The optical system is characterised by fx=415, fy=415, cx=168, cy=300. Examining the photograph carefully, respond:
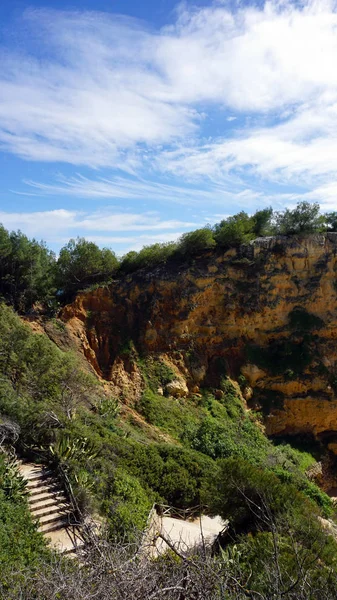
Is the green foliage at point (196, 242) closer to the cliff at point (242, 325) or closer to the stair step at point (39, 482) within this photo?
the cliff at point (242, 325)

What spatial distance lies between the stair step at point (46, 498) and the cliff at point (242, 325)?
1094 centimetres

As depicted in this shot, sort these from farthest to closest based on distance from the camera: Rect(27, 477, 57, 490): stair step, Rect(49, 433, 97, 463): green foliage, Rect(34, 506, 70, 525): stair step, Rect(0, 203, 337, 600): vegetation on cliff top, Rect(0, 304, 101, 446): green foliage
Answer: Rect(0, 304, 101, 446): green foliage, Rect(49, 433, 97, 463): green foliage, Rect(27, 477, 57, 490): stair step, Rect(34, 506, 70, 525): stair step, Rect(0, 203, 337, 600): vegetation on cliff top

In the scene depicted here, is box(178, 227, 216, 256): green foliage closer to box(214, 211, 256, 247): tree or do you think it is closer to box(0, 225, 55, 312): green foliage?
box(214, 211, 256, 247): tree

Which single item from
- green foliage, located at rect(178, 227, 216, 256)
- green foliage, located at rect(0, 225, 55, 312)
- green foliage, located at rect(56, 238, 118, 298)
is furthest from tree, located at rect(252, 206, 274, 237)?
green foliage, located at rect(0, 225, 55, 312)

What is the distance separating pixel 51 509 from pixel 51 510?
0.07 m

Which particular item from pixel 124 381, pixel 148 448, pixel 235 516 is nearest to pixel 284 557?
pixel 235 516

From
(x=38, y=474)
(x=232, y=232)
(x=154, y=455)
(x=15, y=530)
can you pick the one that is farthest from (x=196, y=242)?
(x=15, y=530)

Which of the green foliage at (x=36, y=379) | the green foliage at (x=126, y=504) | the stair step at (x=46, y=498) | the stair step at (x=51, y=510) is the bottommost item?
the green foliage at (x=126, y=504)

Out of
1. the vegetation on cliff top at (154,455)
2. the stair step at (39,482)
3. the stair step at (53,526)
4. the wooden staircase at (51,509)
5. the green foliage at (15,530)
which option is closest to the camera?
the vegetation on cliff top at (154,455)

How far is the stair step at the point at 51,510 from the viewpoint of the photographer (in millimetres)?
10309

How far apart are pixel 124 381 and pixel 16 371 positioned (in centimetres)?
725

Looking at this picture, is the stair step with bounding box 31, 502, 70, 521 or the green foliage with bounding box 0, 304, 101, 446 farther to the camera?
the green foliage with bounding box 0, 304, 101, 446

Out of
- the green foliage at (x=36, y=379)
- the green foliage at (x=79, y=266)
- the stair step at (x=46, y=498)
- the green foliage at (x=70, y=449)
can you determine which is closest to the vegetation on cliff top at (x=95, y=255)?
the green foliage at (x=79, y=266)

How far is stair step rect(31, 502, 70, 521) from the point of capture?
406 inches
